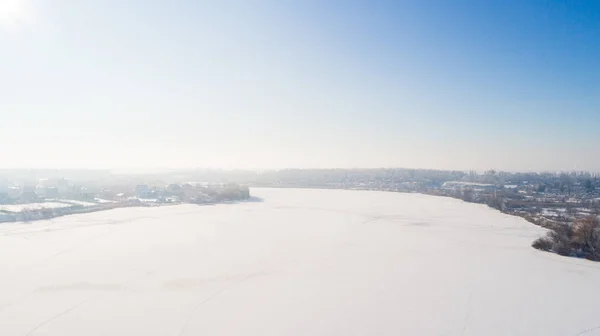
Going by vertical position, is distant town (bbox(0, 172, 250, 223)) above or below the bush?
above

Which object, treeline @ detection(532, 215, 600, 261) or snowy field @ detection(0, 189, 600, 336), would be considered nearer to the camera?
snowy field @ detection(0, 189, 600, 336)

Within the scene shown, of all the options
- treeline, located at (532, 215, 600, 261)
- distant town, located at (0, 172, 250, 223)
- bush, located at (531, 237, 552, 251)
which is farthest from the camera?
distant town, located at (0, 172, 250, 223)

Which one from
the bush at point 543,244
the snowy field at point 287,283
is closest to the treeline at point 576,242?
the bush at point 543,244

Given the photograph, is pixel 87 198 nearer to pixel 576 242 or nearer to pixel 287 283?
pixel 287 283

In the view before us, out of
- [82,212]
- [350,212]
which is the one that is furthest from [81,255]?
[350,212]

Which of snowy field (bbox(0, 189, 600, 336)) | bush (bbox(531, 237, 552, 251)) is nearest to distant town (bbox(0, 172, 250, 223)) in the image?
snowy field (bbox(0, 189, 600, 336))

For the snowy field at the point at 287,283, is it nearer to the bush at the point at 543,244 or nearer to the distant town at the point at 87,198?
the bush at the point at 543,244

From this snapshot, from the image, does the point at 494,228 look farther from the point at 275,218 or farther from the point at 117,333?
the point at 117,333

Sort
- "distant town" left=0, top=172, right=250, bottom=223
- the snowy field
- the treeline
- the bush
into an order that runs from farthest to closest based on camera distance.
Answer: "distant town" left=0, top=172, right=250, bottom=223
the bush
the treeline
the snowy field

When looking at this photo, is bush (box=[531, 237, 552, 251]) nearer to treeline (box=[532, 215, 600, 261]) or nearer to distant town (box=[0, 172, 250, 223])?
treeline (box=[532, 215, 600, 261])
